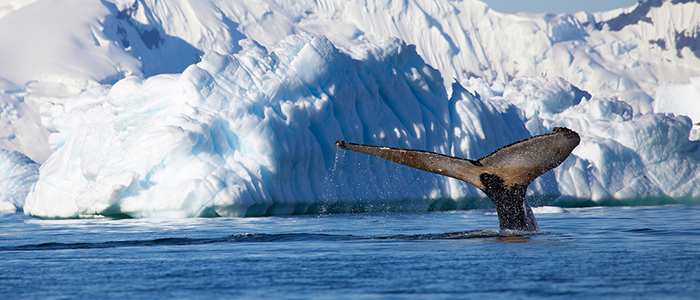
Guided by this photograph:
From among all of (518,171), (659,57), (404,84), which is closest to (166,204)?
(404,84)

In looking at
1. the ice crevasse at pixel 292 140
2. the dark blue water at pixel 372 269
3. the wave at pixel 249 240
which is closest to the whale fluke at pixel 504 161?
the dark blue water at pixel 372 269

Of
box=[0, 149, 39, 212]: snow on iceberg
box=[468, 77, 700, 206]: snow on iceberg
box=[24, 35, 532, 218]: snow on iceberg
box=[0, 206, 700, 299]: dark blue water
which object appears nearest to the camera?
box=[0, 206, 700, 299]: dark blue water

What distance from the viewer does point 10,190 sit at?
1523 inches

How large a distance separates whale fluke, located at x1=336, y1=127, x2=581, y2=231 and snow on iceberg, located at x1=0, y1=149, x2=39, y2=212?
116 feet

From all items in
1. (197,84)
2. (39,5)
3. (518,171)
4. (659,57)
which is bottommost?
(518,171)

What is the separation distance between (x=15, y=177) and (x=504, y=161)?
125 feet

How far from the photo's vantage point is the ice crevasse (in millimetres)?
20531

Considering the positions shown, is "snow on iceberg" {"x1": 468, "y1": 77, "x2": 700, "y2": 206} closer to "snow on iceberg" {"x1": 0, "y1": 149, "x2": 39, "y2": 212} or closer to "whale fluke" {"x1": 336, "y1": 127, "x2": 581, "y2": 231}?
"whale fluke" {"x1": 336, "y1": 127, "x2": 581, "y2": 231}

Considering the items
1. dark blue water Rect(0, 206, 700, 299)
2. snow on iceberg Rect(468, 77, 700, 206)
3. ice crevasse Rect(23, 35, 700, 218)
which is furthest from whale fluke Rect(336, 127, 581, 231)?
snow on iceberg Rect(468, 77, 700, 206)

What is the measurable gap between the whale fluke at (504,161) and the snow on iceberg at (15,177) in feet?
116

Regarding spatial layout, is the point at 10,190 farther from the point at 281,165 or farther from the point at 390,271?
the point at 390,271

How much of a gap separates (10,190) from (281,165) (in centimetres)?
2330

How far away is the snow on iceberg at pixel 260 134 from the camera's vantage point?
20.4 metres

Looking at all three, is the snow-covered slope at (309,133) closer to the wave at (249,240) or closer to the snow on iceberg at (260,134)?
the snow on iceberg at (260,134)
